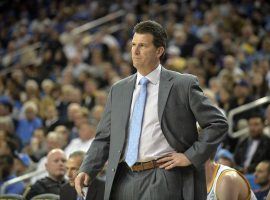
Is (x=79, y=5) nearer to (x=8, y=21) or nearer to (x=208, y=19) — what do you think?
(x=8, y=21)

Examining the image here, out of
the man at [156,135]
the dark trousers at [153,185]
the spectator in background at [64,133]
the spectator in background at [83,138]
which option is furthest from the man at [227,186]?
the spectator in background at [64,133]

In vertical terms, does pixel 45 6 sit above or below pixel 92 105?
above

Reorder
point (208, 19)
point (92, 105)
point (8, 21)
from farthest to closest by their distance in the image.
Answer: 1. point (8, 21)
2. point (208, 19)
3. point (92, 105)

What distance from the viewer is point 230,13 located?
50.1 ft

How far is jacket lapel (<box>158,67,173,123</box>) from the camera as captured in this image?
13.7 ft

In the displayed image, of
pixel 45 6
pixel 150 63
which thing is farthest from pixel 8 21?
pixel 150 63

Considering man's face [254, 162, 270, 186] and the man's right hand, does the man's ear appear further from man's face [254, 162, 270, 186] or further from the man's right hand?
man's face [254, 162, 270, 186]

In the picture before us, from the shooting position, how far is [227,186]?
16.1ft

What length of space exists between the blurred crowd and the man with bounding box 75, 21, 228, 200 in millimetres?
2807

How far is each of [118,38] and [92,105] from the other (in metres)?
4.15

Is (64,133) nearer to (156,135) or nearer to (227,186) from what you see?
(227,186)

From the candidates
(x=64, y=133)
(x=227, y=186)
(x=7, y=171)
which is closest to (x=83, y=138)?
(x=64, y=133)

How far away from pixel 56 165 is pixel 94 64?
693 centimetres

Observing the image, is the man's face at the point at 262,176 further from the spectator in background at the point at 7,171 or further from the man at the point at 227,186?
the spectator in background at the point at 7,171
